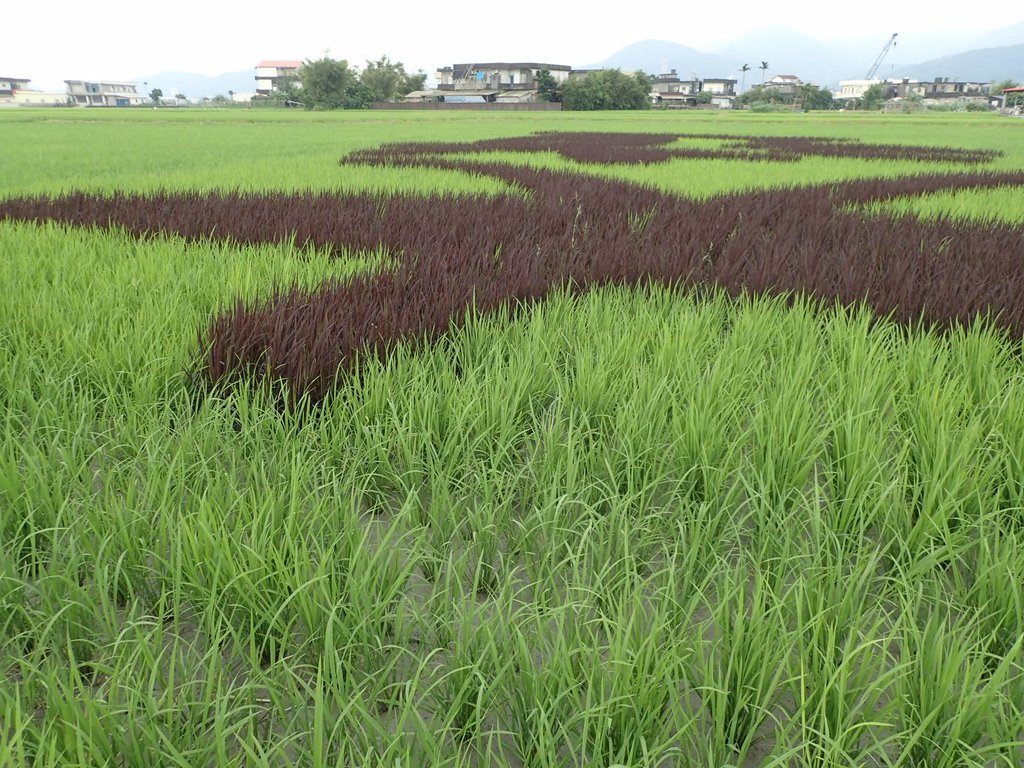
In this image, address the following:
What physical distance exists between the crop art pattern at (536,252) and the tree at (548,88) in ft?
190

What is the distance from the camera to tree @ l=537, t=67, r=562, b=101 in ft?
195

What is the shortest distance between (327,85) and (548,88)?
20183 millimetres

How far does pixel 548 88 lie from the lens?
60.4 meters

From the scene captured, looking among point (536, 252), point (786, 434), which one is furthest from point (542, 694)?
point (536, 252)

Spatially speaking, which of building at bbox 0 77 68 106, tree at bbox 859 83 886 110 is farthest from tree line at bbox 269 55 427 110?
building at bbox 0 77 68 106

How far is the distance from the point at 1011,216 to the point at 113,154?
13.6 metres

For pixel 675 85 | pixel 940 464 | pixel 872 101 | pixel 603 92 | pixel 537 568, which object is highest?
pixel 675 85

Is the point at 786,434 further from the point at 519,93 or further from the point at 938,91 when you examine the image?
the point at 938,91

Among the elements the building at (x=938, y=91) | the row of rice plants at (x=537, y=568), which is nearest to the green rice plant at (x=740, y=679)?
the row of rice plants at (x=537, y=568)

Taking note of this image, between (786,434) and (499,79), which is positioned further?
(499,79)

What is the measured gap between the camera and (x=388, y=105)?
57375mm

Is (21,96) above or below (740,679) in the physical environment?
above

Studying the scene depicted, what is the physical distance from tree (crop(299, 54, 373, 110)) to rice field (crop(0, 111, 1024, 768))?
60.4 metres

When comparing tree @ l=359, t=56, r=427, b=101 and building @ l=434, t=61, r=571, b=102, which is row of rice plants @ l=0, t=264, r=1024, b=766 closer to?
tree @ l=359, t=56, r=427, b=101
